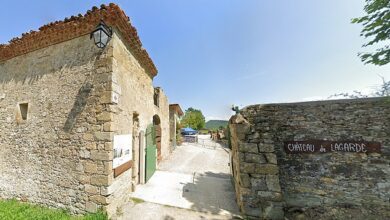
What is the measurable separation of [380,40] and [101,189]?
6969 mm

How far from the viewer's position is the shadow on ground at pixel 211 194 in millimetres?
4273

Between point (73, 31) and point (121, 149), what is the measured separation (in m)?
3.41

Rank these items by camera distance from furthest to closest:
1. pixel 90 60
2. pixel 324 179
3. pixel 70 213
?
pixel 324 179 < pixel 90 60 < pixel 70 213

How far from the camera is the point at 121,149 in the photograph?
162 inches

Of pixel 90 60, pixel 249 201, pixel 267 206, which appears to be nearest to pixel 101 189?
pixel 90 60

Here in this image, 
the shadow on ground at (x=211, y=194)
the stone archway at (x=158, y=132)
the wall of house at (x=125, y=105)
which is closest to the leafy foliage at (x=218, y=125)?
the stone archway at (x=158, y=132)

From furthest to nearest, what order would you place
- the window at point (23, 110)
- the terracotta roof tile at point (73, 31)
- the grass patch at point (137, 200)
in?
the window at point (23, 110), the grass patch at point (137, 200), the terracotta roof tile at point (73, 31)

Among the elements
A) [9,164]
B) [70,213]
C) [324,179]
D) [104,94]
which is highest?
[104,94]

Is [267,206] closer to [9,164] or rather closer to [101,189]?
[101,189]

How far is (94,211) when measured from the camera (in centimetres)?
355

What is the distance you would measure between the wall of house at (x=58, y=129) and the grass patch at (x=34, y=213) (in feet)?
0.48

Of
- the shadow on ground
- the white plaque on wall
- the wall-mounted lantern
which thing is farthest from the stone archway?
the wall-mounted lantern

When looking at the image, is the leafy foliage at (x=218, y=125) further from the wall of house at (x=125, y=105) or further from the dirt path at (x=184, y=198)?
the wall of house at (x=125, y=105)

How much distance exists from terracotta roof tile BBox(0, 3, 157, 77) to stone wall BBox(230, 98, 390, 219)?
13.2ft
